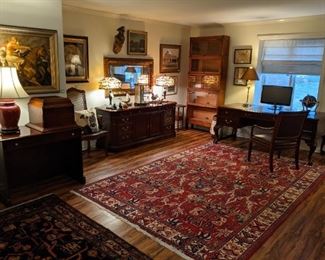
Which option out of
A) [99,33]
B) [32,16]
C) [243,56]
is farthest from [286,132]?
[32,16]

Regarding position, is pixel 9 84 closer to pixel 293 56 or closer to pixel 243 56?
pixel 243 56

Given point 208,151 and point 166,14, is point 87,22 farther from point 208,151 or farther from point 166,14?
point 208,151

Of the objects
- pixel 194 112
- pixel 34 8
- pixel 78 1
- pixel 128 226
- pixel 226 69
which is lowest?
pixel 128 226

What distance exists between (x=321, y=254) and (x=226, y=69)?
4.31 meters

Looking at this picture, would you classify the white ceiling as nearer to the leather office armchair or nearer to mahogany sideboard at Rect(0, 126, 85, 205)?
the leather office armchair

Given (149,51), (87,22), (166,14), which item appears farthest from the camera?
(149,51)

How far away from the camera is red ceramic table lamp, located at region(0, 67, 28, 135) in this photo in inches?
108

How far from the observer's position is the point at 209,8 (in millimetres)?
4184

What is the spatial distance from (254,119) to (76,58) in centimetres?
324

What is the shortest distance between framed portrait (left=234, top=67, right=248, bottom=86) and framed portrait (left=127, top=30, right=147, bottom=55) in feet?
6.43

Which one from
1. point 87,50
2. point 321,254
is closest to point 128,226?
point 321,254

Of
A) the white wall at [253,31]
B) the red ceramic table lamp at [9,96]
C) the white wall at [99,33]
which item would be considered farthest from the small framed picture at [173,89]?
the red ceramic table lamp at [9,96]

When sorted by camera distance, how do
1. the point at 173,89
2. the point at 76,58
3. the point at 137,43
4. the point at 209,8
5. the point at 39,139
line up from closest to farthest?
the point at 39,139, the point at 209,8, the point at 76,58, the point at 137,43, the point at 173,89

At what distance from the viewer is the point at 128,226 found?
257cm
